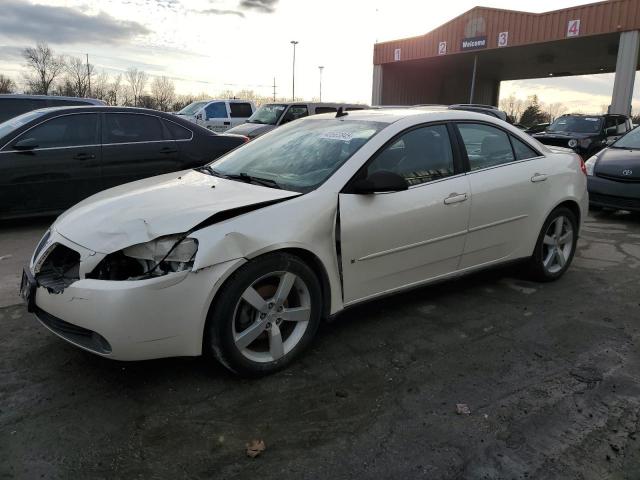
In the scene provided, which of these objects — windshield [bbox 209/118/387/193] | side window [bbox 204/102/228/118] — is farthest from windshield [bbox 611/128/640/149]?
side window [bbox 204/102/228/118]

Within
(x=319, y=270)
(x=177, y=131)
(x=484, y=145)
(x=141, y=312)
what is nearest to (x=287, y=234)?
(x=319, y=270)

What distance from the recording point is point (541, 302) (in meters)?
4.40

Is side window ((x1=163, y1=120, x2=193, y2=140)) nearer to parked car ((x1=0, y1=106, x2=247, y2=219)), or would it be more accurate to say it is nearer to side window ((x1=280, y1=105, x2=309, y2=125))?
parked car ((x1=0, y1=106, x2=247, y2=219))

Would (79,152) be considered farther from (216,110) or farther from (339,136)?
(216,110)

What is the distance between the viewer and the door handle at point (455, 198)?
12.4ft

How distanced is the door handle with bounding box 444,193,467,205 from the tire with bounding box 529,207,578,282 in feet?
3.80

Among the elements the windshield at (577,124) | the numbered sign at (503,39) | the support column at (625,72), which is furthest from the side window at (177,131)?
the numbered sign at (503,39)

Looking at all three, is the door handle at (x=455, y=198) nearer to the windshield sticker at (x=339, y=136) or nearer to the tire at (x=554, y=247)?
the windshield sticker at (x=339, y=136)

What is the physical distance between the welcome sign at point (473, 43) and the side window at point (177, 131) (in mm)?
23859

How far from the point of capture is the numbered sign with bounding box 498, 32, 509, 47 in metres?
26.3

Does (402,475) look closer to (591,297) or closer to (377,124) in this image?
(377,124)

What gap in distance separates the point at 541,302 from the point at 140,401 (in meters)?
3.24

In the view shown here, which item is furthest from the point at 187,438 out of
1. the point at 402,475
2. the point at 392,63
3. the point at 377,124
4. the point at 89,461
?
the point at 392,63

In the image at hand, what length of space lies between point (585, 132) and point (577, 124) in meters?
0.58
